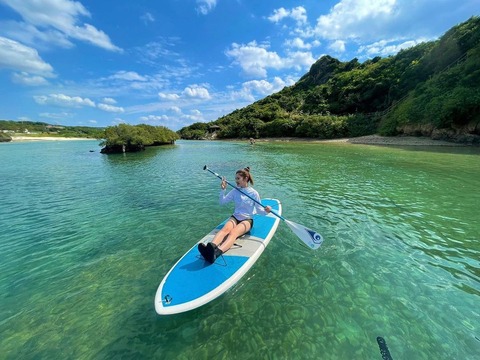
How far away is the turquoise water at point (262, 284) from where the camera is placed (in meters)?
4.13

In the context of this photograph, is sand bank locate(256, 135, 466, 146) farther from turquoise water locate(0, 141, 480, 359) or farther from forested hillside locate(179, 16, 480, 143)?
turquoise water locate(0, 141, 480, 359)

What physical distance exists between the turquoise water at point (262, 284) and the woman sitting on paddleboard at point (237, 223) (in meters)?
0.97

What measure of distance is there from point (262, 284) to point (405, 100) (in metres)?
59.1

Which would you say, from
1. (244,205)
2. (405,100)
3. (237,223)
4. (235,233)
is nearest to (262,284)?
(235,233)

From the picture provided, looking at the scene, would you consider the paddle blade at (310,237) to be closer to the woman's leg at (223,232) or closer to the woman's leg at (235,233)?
the woman's leg at (235,233)

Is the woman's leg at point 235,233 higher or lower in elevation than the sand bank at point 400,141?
higher

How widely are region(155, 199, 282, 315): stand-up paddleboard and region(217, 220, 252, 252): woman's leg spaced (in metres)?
0.14

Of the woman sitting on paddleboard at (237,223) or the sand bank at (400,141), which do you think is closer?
the woman sitting on paddleboard at (237,223)

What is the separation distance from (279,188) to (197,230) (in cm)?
745

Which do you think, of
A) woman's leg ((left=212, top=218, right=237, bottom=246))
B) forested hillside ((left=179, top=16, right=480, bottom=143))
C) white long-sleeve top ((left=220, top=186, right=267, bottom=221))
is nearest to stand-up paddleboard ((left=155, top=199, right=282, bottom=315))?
woman's leg ((left=212, top=218, right=237, bottom=246))

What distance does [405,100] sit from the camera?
50.0 metres

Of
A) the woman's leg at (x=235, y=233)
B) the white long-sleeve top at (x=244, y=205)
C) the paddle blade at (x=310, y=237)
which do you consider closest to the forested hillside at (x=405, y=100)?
the paddle blade at (x=310, y=237)

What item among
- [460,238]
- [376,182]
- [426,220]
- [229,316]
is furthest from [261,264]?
[376,182]

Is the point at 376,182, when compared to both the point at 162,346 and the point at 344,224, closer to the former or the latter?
the point at 344,224
